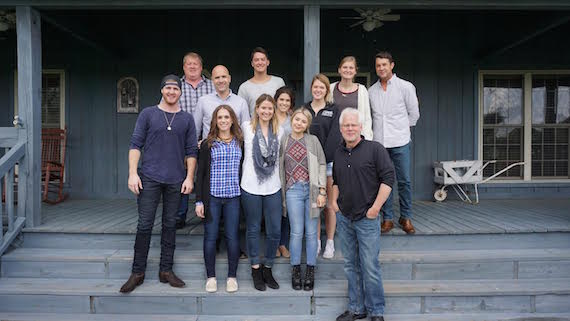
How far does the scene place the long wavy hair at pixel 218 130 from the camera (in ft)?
Result: 9.62

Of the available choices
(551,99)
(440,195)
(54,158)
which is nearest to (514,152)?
(551,99)

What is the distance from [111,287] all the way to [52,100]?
3.60 metres

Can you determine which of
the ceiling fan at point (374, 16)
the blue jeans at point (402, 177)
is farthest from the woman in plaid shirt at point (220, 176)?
the ceiling fan at point (374, 16)

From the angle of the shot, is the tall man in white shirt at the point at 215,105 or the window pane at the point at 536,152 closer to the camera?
the tall man in white shirt at the point at 215,105

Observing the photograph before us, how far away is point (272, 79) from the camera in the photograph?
3.38 meters

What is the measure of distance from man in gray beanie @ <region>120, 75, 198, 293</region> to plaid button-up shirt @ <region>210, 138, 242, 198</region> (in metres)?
0.27

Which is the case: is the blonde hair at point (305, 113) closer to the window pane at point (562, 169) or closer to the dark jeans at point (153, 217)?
the dark jeans at point (153, 217)

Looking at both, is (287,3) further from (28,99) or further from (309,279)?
(28,99)

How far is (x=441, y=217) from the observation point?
13.9 ft

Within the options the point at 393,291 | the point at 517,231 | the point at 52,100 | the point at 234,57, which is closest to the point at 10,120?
the point at 52,100

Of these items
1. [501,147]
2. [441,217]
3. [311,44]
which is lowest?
[441,217]

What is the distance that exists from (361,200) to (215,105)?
1.46m

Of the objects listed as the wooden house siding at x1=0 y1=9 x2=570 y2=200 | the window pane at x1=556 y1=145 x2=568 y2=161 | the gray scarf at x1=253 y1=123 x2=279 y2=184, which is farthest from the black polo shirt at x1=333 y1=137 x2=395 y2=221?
the window pane at x1=556 y1=145 x2=568 y2=161

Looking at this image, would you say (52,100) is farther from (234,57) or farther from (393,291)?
(393,291)
